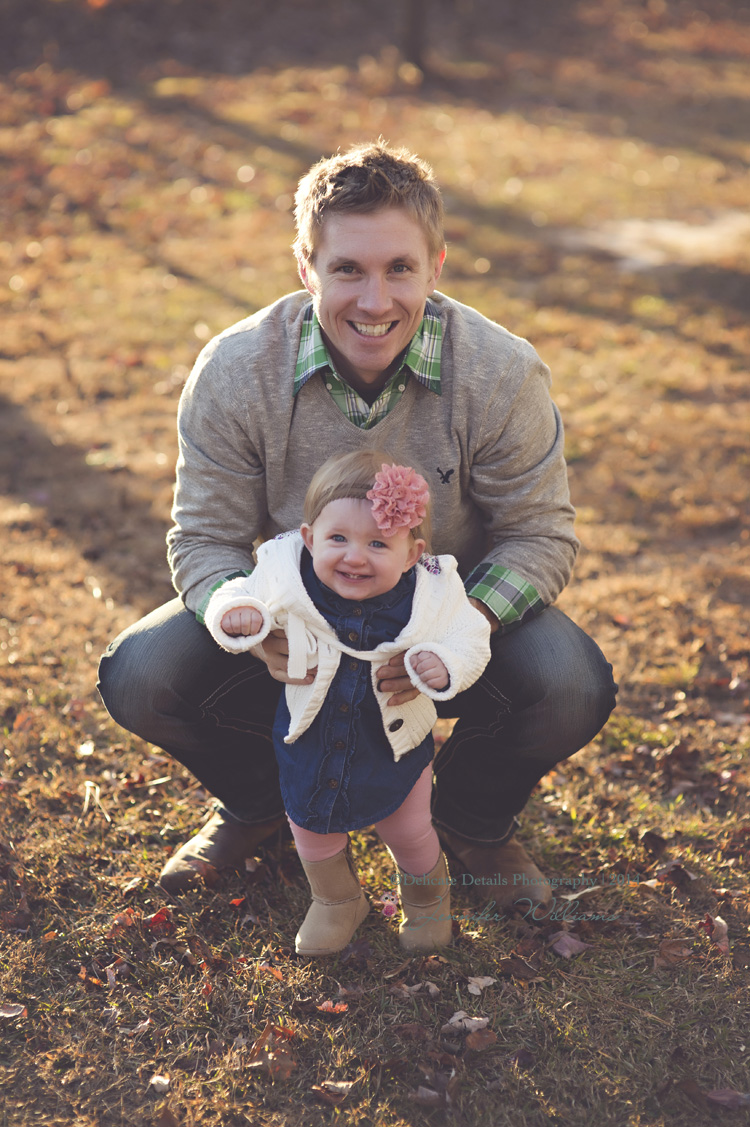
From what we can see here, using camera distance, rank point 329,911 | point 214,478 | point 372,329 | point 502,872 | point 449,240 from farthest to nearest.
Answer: point 449,240 → point 502,872 → point 214,478 → point 329,911 → point 372,329

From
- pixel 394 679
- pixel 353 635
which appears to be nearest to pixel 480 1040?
pixel 394 679

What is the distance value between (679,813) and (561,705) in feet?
3.12

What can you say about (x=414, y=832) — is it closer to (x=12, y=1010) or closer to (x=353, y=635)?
(x=353, y=635)

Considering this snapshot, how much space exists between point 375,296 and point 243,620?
94 cm

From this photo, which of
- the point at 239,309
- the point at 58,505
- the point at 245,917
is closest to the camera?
the point at 245,917

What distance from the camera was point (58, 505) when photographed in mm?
5359

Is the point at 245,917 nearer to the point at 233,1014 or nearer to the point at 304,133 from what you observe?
the point at 233,1014

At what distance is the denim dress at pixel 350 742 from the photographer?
2.57 m

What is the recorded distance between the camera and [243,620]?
254 centimetres

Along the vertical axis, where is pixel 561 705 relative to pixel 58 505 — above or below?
above

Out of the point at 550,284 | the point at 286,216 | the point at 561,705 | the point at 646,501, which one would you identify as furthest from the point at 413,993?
the point at 286,216

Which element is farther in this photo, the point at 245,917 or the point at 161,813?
the point at 161,813

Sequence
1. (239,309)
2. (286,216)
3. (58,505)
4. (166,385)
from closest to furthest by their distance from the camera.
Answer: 1. (58,505)
2. (166,385)
3. (239,309)
4. (286,216)

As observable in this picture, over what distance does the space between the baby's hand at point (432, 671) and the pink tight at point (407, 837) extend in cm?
39
